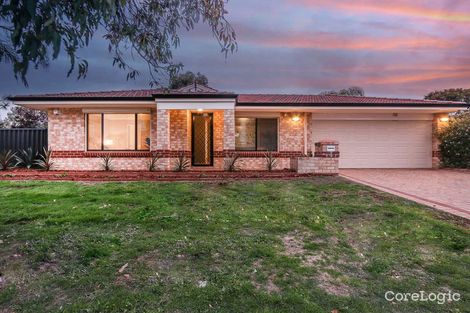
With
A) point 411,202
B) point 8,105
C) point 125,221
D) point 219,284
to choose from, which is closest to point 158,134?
point 125,221

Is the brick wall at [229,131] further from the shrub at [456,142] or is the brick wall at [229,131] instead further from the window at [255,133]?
the shrub at [456,142]

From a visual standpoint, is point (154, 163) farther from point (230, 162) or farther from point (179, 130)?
point (230, 162)

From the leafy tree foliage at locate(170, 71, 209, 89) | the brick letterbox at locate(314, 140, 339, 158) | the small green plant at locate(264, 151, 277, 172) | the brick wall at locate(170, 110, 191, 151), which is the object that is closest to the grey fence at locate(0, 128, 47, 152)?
the brick wall at locate(170, 110, 191, 151)

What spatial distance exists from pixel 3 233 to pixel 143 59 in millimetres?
3512

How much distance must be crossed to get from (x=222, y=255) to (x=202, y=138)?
1266 centimetres

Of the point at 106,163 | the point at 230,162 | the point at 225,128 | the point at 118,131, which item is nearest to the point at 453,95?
the point at 225,128

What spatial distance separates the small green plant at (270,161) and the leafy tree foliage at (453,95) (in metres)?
25.7

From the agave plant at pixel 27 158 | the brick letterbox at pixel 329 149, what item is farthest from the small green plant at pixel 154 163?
the brick letterbox at pixel 329 149

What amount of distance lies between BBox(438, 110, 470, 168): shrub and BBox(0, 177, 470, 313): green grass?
12138 millimetres

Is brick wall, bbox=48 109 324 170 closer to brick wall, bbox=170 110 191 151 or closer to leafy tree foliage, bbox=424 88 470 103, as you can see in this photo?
brick wall, bbox=170 110 191 151

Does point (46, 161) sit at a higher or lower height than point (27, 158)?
lower

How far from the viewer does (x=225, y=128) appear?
14.7m

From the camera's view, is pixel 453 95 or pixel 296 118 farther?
pixel 453 95

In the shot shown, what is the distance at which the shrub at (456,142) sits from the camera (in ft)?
54.5
